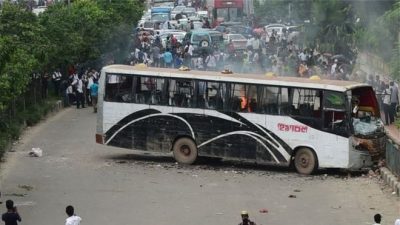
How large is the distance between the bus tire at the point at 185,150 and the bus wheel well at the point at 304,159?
2524 mm

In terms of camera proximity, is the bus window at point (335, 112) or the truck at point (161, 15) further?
the truck at point (161, 15)

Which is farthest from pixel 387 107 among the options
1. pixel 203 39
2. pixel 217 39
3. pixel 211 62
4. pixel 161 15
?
pixel 161 15

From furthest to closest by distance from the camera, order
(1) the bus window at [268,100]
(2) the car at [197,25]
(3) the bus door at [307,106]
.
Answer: (2) the car at [197,25], (1) the bus window at [268,100], (3) the bus door at [307,106]

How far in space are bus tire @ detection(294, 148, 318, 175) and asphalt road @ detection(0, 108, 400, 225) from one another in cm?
24

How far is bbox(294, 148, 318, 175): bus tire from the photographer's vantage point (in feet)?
80.5

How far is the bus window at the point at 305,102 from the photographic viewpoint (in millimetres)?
24438

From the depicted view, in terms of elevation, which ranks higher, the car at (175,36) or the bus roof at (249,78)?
the car at (175,36)

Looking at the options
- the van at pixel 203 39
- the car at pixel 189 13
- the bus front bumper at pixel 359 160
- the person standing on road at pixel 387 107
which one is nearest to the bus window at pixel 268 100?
the bus front bumper at pixel 359 160

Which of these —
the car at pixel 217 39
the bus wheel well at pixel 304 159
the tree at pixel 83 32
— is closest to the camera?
the bus wheel well at pixel 304 159

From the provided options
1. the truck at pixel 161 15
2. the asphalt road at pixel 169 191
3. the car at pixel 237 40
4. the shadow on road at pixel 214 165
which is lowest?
the asphalt road at pixel 169 191

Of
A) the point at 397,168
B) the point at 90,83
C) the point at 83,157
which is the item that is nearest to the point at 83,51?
the point at 90,83

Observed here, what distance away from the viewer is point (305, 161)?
81.0 ft

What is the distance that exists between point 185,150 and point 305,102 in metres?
3.38

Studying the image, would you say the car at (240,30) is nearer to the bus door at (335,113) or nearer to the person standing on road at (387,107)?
the person standing on road at (387,107)
